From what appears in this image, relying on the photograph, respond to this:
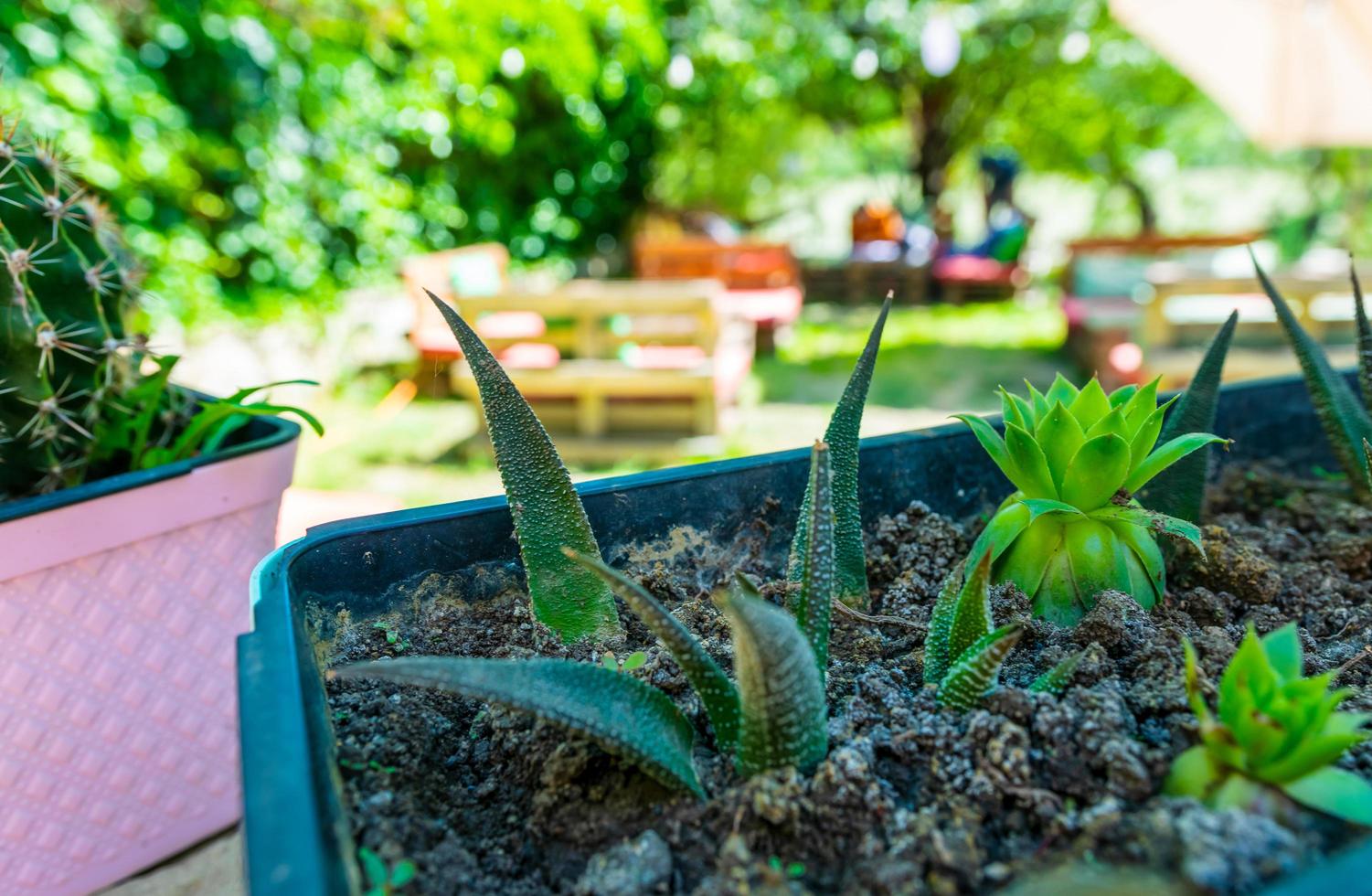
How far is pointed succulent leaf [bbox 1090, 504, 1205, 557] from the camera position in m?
0.90

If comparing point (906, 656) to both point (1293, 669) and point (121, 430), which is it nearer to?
point (1293, 669)

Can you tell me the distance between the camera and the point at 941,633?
32.6 inches

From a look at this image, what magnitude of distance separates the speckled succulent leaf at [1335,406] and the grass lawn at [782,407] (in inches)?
78.3

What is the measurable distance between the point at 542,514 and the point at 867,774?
0.39 meters

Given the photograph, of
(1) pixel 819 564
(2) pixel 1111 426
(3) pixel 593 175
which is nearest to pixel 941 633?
(1) pixel 819 564

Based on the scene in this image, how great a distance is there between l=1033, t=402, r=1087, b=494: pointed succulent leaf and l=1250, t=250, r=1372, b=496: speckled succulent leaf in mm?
389

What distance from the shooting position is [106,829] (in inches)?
51.4

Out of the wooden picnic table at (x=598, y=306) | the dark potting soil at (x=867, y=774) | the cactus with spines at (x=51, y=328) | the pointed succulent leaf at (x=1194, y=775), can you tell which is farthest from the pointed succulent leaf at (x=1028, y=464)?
the wooden picnic table at (x=598, y=306)

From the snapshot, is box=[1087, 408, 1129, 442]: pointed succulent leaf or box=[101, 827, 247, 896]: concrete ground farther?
box=[101, 827, 247, 896]: concrete ground

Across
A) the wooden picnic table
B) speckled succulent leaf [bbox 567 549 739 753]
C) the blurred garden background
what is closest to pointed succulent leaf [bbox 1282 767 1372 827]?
speckled succulent leaf [bbox 567 549 739 753]

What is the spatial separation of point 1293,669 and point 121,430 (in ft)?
4.47

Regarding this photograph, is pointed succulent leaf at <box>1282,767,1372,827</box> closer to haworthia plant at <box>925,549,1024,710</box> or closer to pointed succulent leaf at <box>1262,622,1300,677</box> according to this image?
pointed succulent leaf at <box>1262,622,1300,677</box>

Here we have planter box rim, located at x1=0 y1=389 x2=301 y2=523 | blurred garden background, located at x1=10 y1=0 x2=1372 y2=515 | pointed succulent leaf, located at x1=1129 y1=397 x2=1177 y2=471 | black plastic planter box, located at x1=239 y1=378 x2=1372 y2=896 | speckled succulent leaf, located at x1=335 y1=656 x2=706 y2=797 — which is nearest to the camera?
black plastic planter box, located at x1=239 y1=378 x2=1372 y2=896

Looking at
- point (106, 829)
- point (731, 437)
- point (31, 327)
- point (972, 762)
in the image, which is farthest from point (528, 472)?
point (731, 437)
